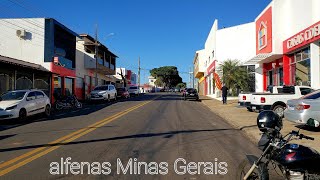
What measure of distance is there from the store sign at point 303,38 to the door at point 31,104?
15.9 m

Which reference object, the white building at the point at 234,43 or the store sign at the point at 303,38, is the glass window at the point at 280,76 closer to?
the store sign at the point at 303,38

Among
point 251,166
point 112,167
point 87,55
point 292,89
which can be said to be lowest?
point 112,167

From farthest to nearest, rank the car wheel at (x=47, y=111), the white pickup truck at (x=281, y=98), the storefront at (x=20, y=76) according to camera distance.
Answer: the storefront at (x=20, y=76) → the car wheel at (x=47, y=111) → the white pickup truck at (x=281, y=98)

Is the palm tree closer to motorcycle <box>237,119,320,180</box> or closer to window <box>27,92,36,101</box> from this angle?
window <box>27,92,36,101</box>

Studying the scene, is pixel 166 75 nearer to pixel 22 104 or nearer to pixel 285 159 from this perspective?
pixel 22 104

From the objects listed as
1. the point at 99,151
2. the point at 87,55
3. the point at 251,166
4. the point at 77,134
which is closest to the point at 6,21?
the point at 87,55

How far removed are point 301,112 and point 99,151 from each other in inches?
283

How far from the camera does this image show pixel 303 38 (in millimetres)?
21547

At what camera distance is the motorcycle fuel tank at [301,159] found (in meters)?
4.33

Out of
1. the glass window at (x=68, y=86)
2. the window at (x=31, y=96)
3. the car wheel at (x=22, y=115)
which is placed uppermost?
the glass window at (x=68, y=86)

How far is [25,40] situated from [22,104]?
1706cm

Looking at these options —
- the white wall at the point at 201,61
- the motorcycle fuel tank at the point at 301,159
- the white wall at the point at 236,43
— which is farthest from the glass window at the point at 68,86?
the white wall at the point at 201,61

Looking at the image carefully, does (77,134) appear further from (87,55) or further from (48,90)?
(87,55)

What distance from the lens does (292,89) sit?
17984 mm
